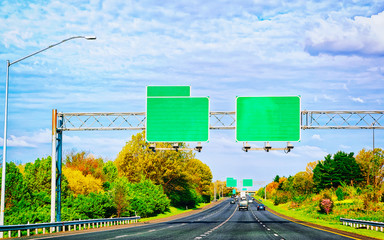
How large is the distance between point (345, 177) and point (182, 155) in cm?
3952

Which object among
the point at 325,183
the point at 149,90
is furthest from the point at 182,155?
the point at 149,90

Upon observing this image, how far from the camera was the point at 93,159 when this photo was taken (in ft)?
307

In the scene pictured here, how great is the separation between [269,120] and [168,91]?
8040 millimetres

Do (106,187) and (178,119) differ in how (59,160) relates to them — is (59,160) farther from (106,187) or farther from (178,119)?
(106,187)

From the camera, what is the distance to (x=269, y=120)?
3384 centimetres

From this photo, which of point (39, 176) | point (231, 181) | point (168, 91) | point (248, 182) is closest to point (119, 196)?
point (39, 176)

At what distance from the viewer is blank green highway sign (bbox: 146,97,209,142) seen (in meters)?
34.1

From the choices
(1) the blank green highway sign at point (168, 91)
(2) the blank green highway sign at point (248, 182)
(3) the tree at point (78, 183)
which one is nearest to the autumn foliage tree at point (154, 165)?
(3) the tree at point (78, 183)

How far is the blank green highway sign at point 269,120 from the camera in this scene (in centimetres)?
3372

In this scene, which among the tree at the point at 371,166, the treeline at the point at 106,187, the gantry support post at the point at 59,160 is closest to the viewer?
the gantry support post at the point at 59,160

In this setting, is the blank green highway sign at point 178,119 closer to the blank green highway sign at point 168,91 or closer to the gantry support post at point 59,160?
the blank green highway sign at point 168,91

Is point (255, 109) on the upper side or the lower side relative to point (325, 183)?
upper

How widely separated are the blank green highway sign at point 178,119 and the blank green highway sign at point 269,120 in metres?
2.76

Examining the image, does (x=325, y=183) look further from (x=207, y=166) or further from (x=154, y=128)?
(x=154, y=128)
